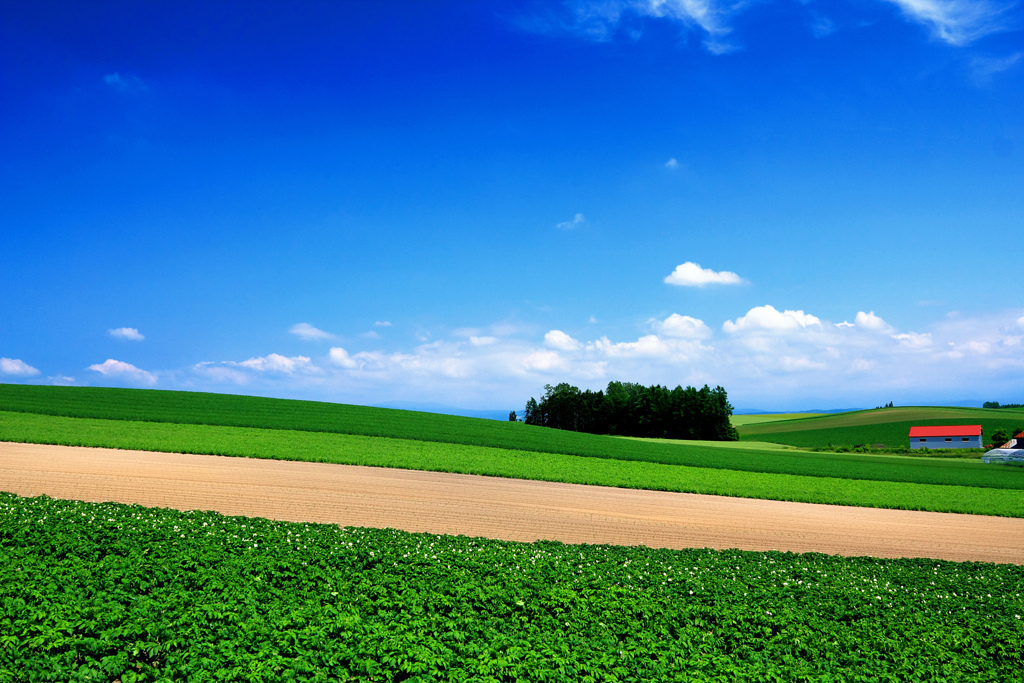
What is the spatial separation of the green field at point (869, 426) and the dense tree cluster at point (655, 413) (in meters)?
7.44

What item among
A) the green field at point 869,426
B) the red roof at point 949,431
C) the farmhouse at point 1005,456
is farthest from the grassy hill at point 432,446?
the green field at point 869,426

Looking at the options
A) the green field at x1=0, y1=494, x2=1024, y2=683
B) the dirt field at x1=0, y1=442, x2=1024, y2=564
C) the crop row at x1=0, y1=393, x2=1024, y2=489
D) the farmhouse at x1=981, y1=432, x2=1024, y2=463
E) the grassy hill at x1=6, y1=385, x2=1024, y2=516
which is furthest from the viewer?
the farmhouse at x1=981, y1=432, x2=1024, y2=463

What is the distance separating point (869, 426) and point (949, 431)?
21152mm

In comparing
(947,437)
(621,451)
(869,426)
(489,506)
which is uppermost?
(869,426)

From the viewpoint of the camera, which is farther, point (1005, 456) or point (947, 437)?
point (947, 437)

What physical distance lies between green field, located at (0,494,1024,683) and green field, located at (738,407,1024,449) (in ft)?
231

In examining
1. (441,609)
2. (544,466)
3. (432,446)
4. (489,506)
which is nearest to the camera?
(441,609)

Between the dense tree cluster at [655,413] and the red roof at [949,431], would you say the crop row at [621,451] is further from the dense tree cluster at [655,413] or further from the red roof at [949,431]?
the dense tree cluster at [655,413]

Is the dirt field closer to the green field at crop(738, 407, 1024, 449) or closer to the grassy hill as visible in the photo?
the grassy hill

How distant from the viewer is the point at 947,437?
7062 centimetres

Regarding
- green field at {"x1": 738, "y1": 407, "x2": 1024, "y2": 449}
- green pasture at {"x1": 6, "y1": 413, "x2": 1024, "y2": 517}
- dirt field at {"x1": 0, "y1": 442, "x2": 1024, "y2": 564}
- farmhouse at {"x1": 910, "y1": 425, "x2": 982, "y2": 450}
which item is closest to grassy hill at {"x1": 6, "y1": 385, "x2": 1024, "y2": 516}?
green pasture at {"x1": 6, "y1": 413, "x2": 1024, "y2": 517}

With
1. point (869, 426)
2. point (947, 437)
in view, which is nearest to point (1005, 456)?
point (947, 437)

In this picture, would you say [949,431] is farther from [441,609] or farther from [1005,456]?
[441,609]

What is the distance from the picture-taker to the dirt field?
59.8ft
